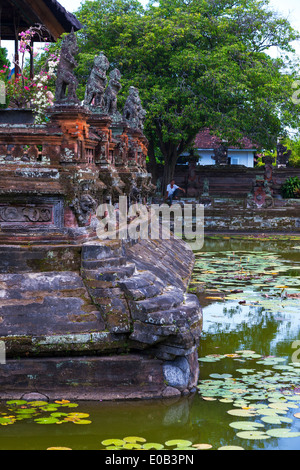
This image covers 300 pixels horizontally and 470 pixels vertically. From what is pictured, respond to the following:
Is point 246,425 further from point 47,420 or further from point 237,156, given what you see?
point 237,156

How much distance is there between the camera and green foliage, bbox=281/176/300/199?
103ft

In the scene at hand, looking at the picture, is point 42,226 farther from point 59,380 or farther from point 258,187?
point 258,187

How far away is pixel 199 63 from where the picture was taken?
26.3m

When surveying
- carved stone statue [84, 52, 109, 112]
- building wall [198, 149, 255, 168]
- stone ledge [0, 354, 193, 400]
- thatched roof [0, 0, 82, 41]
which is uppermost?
building wall [198, 149, 255, 168]

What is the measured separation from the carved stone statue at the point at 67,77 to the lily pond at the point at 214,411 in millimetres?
3353

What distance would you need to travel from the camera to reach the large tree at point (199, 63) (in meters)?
26.5

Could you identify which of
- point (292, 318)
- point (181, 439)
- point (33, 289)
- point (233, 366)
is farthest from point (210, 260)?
point (181, 439)

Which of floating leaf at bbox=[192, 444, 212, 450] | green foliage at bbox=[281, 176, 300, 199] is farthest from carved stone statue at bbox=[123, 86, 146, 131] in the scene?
green foliage at bbox=[281, 176, 300, 199]

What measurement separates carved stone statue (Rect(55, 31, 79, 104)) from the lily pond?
3.35m

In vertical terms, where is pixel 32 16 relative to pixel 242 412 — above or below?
above

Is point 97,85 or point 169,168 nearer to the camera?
point 97,85

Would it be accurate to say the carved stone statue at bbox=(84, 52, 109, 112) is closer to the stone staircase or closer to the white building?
the stone staircase

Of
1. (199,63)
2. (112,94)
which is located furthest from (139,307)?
(199,63)

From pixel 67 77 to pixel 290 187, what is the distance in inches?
993
